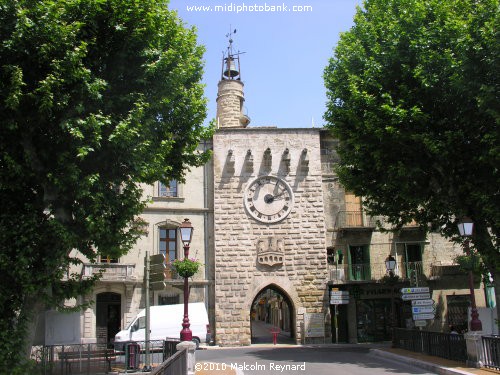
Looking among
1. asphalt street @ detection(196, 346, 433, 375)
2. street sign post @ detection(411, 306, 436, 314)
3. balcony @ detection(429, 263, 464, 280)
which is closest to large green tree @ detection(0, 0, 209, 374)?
asphalt street @ detection(196, 346, 433, 375)

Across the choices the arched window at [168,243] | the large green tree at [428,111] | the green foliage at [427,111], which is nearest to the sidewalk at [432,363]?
the large green tree at [428,111]

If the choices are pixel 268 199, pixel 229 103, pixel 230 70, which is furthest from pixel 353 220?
pixel 230 70

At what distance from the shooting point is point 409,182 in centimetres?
1733

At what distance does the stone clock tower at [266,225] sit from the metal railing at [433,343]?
693cm

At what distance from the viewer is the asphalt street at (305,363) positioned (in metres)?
14.9

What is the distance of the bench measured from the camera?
15.6 meters

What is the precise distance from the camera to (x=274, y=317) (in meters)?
55.9

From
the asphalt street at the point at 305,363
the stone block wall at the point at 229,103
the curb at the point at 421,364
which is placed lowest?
the asphalt street at the point at 305,363

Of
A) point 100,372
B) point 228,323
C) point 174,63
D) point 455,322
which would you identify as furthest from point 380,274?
point 174,63

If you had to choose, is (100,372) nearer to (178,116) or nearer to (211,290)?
(178,116)

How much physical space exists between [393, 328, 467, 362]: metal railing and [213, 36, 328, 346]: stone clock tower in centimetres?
693

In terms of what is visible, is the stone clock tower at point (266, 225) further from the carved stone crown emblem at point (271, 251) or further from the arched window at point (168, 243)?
the arched window at point (168, 243)

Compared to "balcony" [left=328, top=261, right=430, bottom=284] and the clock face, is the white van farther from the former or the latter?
"balcony" [left=328, top=261, right=430, bottom=284]

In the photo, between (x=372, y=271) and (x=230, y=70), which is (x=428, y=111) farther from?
(x=230, y=70)
